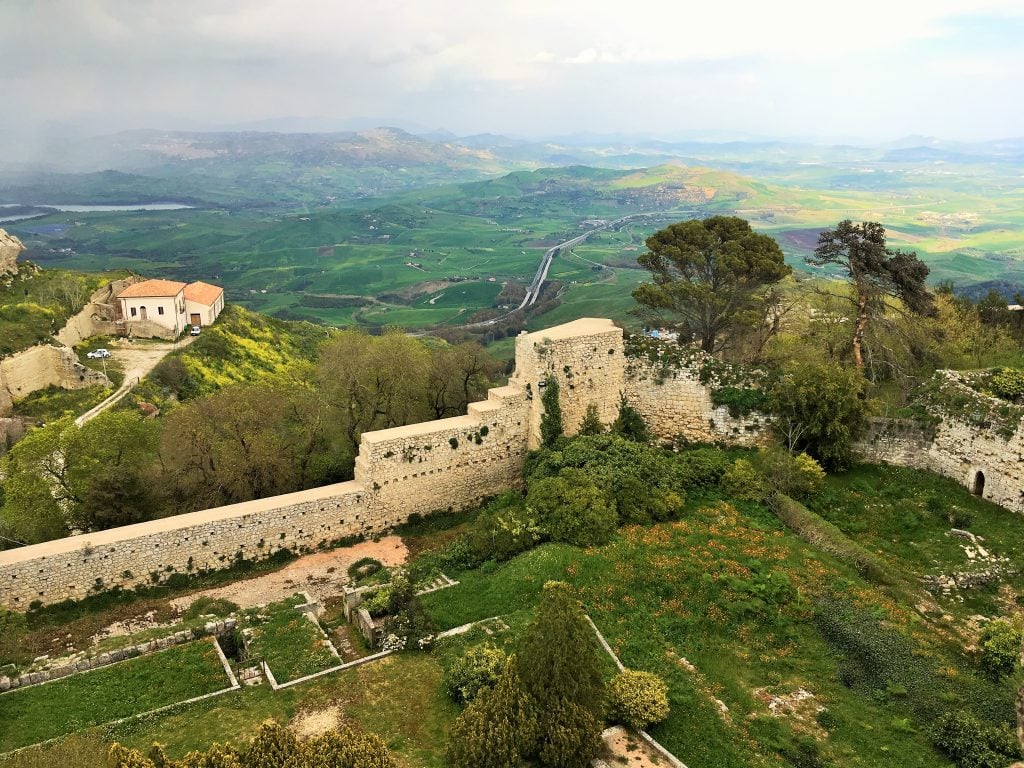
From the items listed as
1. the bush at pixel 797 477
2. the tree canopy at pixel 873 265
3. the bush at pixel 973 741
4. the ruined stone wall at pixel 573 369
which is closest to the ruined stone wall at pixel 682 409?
the ruined stone wall at pixel 573 369

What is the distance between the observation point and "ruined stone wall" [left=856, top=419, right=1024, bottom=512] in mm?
19109

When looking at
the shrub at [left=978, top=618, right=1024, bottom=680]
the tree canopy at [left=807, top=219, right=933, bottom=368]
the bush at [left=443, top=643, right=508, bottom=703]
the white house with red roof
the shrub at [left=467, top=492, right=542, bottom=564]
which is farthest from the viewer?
the white house with red roof

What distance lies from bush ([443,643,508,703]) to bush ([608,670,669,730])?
86.1 inches

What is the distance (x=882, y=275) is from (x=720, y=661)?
16632 millimetres

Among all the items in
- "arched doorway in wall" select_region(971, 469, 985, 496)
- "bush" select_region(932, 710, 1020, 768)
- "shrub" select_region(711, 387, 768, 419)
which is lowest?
"bush" select_region(932, 710, 1020, 768)

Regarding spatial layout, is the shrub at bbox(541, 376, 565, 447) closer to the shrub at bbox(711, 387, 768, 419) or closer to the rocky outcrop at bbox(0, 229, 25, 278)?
the shrub at bbox(711, 387, 768, 419)

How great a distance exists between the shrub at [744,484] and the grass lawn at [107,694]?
14.3m

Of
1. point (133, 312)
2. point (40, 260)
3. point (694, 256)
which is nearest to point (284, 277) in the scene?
point (40, 260)

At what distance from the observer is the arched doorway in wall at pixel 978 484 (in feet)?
65.4

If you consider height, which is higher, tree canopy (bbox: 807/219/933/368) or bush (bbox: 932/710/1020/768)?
tree canopy (bbox: 807/219/933/368)

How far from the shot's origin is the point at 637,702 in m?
Answer: 12.4

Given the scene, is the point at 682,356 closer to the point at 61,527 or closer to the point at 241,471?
the point at 241,471

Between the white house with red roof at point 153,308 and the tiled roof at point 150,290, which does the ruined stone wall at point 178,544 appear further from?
the tiled roof at point 150,290

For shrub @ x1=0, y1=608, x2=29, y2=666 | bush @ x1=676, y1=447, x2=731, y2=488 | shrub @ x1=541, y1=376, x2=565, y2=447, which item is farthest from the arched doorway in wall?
shrub @ x1=0, y1=608, x2=29, y2=666
